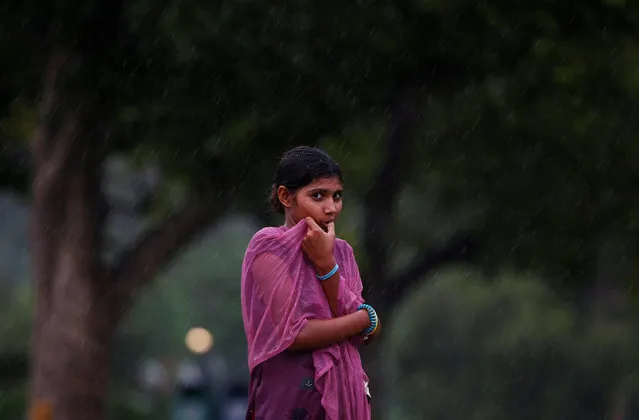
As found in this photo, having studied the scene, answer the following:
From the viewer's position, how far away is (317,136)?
655 inches

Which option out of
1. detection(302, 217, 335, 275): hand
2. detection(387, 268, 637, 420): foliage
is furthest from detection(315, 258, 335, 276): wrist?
detection(387, 268, 637, 420): foliage

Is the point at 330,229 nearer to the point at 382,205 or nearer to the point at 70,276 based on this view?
the point at 70,276

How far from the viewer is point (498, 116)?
19.6 m

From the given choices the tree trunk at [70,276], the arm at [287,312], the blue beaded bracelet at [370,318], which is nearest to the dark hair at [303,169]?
the arm at [287,312]

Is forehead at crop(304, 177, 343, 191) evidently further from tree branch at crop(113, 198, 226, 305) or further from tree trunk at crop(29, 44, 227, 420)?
tree branch at crop(113, 198, 226, 305)

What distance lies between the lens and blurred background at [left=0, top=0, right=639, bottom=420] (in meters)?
15.1

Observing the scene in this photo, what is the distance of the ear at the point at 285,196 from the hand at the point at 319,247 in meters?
0.15

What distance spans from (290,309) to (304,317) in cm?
5

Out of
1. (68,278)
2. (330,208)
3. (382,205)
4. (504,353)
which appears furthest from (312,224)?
(504,353)

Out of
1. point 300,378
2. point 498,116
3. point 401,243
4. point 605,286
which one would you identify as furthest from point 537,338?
point 300,378

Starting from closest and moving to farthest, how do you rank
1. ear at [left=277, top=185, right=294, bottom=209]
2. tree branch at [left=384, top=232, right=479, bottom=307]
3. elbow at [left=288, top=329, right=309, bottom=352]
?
1. elbow at [left=288, top=329, right=309, bottom=352]
2. ear at [left=277, top=185, right=294, bottom=209]
3. tree branch at [left=384, top=232, right=479, bottom=307]

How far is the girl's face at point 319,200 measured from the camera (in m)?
5.27

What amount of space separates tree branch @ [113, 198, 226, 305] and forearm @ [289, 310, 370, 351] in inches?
558

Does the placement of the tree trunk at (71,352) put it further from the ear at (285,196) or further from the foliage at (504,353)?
the foliage at (504,353)
